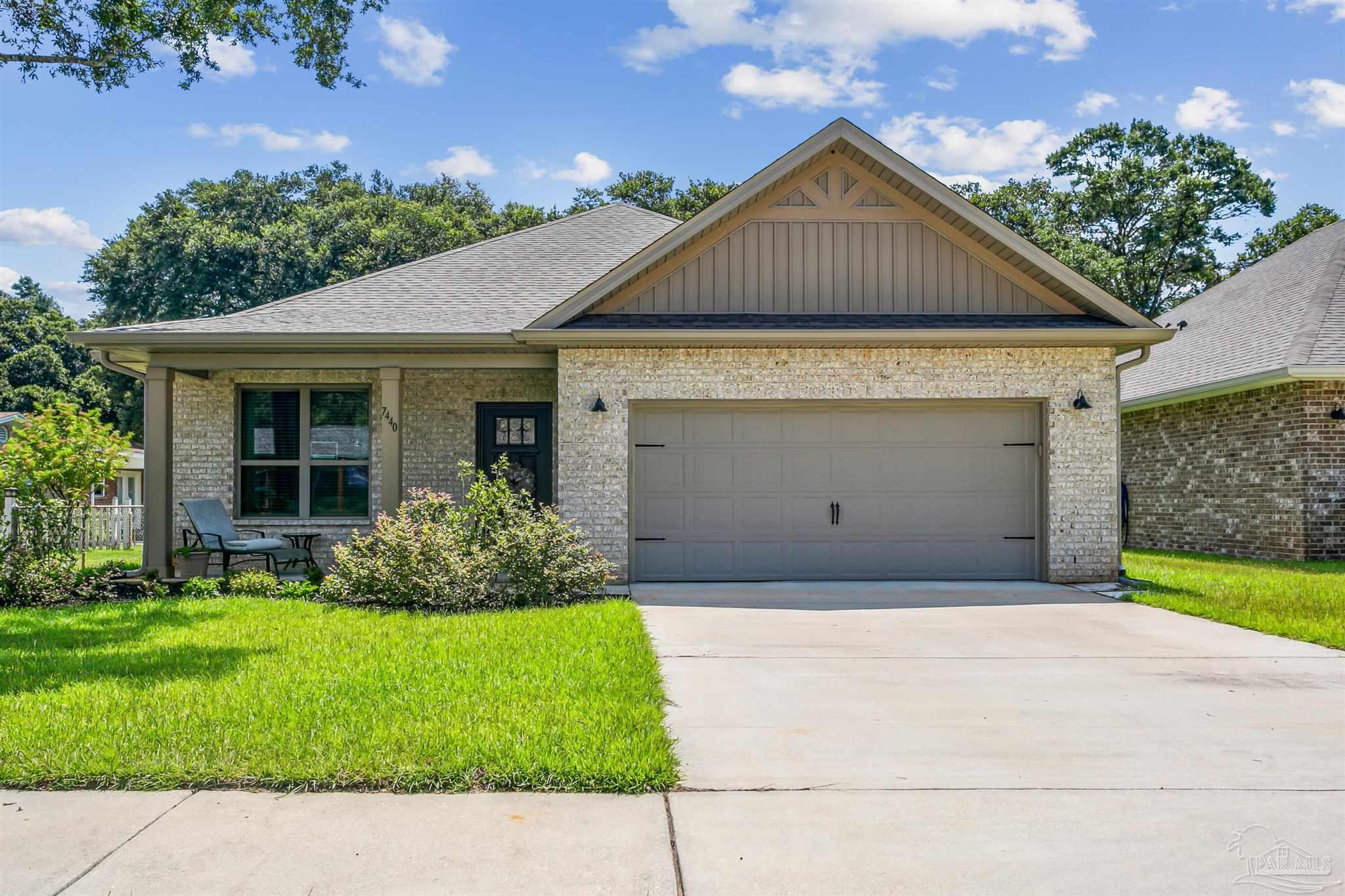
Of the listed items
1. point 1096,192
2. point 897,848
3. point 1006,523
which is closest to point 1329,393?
point 1006,523

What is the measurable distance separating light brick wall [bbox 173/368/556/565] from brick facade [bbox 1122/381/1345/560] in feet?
34.3

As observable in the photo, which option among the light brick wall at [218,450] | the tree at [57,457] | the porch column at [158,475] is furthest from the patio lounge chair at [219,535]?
Answer: the tree at [57,457]

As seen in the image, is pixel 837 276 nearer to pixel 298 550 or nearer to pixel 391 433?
pixel 391 433

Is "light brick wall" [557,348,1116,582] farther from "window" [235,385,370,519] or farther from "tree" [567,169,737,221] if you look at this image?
"tree" [567,169,737,221]

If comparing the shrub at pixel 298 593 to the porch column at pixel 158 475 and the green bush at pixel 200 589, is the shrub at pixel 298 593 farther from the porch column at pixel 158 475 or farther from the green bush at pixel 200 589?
the porch column at pixel 158 475

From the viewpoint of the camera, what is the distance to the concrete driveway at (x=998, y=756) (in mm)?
3414

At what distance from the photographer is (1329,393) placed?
534 inches

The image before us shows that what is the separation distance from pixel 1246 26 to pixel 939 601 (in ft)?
41.5

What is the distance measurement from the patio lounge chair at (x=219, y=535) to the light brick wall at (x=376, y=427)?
90cm

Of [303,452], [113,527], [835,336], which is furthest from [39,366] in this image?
[835,336]

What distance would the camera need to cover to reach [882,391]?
11070 millimetres

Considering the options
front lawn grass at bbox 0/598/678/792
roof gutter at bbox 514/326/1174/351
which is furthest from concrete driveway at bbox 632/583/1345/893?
roof gutter at bbox 514/326/1174/351

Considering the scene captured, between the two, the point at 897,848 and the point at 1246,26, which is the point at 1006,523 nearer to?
the point at 897,848

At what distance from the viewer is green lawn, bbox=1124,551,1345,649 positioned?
8.09 meters
